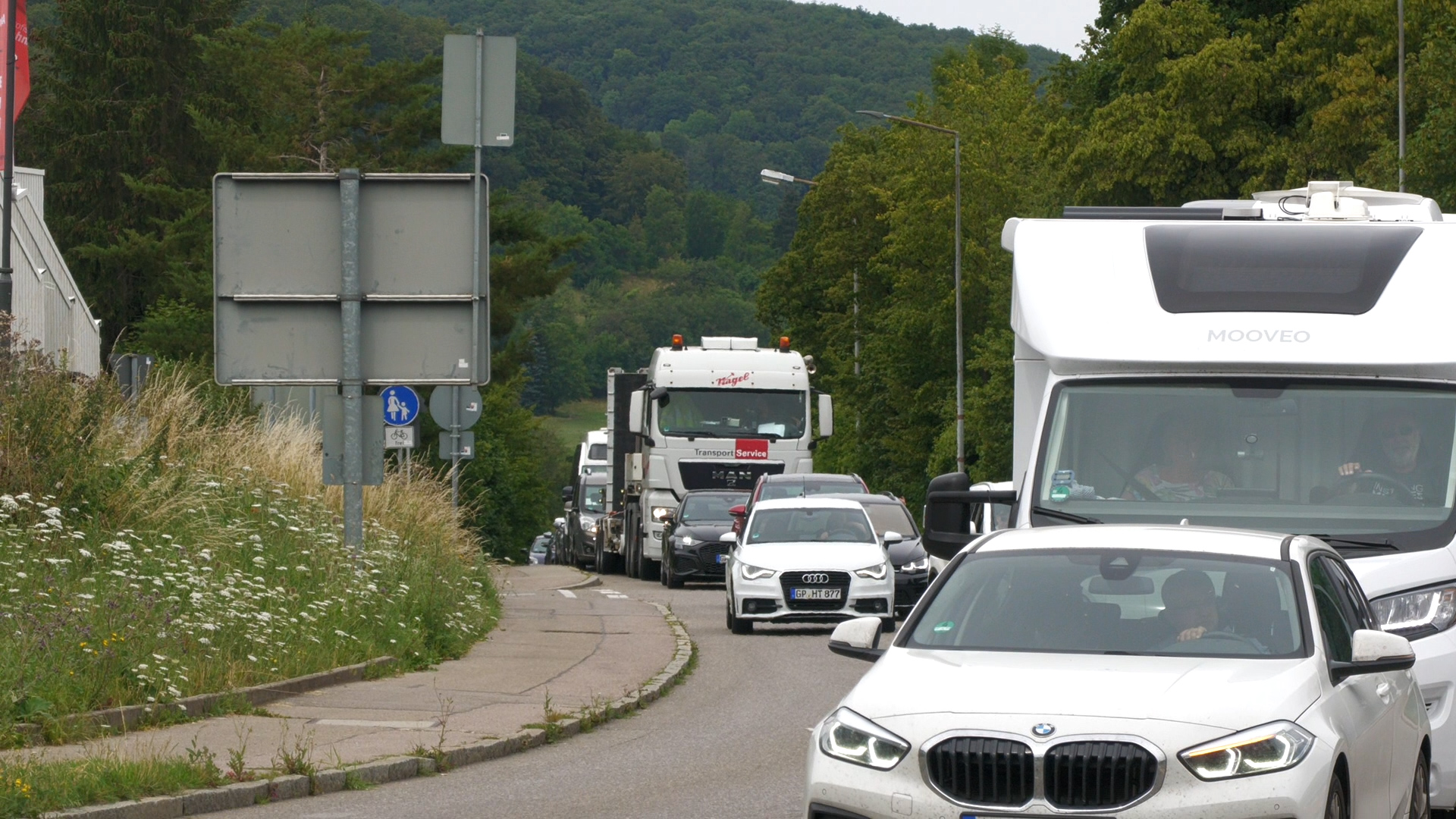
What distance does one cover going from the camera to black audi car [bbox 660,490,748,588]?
103 feet

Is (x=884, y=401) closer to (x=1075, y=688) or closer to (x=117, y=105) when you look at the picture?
(x=117, y=105)

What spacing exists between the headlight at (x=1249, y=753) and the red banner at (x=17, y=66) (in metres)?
24.3

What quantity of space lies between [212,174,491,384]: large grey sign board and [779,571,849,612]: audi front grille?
6150 millimetres

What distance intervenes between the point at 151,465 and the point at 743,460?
19019 millimetres

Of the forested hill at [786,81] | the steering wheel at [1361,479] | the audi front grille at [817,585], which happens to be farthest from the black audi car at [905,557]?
the forested hill at [786,81]

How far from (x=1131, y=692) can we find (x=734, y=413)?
94.2 ft

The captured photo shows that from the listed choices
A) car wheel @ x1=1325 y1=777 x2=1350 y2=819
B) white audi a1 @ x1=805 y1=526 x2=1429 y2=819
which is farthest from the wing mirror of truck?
car wheel @ x1=1325 y1=777 x2=1350 y2=819

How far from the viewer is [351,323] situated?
52.1 ft

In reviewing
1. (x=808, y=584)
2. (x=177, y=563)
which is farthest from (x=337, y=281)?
(x=808, y=584)

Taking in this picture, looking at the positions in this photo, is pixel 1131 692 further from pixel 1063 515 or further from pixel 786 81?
pixel 786 81

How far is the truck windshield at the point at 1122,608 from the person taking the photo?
24.2ft

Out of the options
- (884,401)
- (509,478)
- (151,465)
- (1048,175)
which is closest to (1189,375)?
(151,465)

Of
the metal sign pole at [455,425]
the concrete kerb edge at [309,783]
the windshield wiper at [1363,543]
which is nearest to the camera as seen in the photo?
the concrete kerb edge at [309,783]

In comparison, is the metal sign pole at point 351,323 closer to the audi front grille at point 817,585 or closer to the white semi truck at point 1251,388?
the audi front grille at point 817,585
